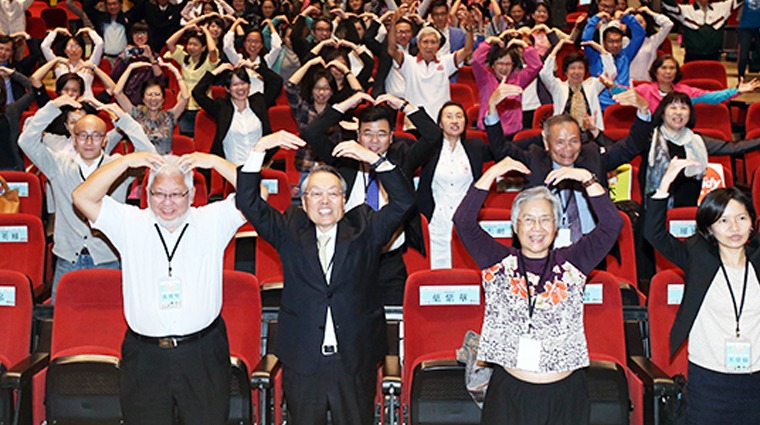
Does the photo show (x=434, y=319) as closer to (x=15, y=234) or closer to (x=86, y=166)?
(x=86, y=166)

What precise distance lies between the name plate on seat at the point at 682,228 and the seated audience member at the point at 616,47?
272cm

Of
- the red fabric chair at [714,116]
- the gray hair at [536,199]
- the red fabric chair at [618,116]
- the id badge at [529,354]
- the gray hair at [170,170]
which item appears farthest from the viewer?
the red fabric chair at [618,116]

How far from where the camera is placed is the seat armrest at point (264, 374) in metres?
4.35

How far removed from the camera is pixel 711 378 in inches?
154

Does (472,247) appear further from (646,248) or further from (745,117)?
(745,117)

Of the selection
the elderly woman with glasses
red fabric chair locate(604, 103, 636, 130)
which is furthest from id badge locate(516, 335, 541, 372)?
red fabric chair locate(604, 103, 636, 130)

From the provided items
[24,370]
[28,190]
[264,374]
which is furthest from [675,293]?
[28,190]

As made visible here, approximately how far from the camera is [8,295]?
4746 millimetres

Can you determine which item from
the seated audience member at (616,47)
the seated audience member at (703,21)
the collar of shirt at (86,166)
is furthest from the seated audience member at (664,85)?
the collar of shirt at (86,166)

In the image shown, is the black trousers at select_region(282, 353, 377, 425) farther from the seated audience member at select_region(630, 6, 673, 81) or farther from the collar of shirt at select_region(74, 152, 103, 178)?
the seated audience member at select_region(630, 6, 673, 81)

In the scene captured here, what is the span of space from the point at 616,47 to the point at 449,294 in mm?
4364

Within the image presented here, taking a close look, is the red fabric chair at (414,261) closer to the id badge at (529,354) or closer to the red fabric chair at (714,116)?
the id badge at (529,354)

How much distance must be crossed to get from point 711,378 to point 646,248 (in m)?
1.87

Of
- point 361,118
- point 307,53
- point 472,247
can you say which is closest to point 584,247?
point 472,247
